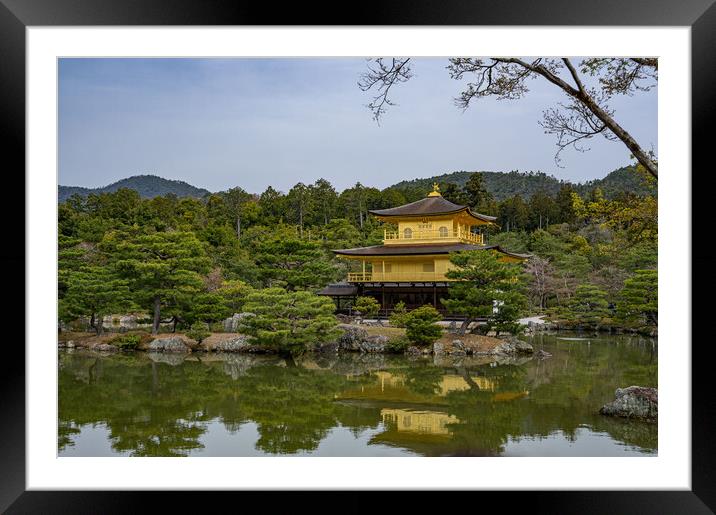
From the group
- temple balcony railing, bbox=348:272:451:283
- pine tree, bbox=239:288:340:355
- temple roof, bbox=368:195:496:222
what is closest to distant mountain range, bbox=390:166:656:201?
temple roof, bbox=368:195:496:222

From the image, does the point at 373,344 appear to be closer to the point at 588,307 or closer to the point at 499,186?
the point at 588,307

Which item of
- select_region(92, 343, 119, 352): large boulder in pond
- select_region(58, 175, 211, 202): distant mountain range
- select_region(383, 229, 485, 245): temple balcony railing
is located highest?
select_region(58, 175, 211, 202): distant mountain range

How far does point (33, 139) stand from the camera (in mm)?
1916

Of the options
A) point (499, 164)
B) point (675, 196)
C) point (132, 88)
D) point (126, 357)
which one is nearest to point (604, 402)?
point (675, 196)

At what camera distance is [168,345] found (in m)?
8.55

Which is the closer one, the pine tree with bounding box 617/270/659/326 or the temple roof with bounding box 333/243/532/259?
the pine tree with bounding box 617/270/659/326

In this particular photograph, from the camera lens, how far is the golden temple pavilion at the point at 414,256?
35.7 ft

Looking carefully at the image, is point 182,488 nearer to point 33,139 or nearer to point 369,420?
point 33,139

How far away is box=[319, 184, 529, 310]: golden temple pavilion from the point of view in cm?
1088

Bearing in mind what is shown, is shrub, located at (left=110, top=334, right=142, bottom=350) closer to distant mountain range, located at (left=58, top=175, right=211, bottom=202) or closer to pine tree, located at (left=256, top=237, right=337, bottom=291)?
pine tree, located at (left=256, top=237, right=337, bottom=291)

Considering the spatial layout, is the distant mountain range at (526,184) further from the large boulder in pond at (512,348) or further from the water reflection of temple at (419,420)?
the water reflection of temple at (419,420)

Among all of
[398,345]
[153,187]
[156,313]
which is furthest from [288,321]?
[153,187]

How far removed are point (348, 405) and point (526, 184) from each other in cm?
1882

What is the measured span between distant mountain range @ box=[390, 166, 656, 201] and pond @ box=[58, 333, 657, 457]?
1090cm
